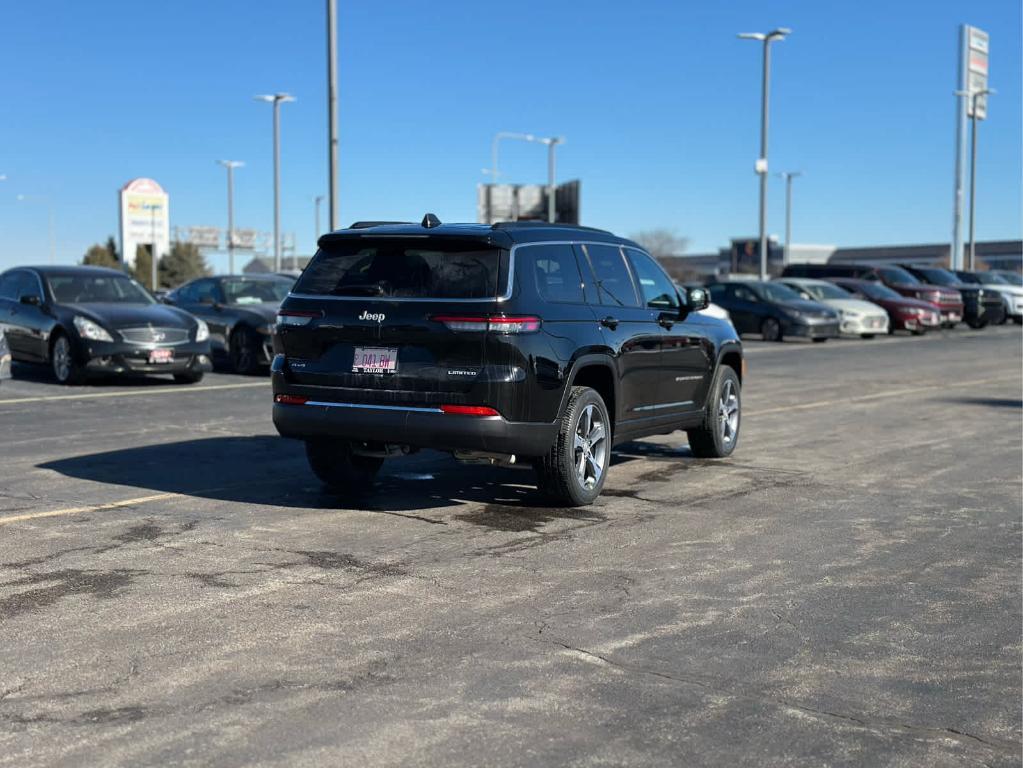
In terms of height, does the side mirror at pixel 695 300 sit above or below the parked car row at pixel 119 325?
above

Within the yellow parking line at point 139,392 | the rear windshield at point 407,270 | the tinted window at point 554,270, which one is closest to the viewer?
the rear windshield at point 407,270

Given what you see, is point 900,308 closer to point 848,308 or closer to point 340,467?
point 848,308

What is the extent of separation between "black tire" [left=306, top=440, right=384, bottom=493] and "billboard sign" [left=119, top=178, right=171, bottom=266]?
256ft

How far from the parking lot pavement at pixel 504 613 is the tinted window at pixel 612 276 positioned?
1.30 m

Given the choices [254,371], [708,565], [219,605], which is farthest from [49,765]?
[254,371]

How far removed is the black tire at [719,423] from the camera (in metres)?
9.98

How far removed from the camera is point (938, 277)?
132ft

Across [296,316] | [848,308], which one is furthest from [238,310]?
[848,308]

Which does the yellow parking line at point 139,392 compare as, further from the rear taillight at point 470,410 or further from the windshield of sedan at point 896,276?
the windshield of sedan at point 896,276

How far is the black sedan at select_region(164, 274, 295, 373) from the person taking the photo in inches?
712

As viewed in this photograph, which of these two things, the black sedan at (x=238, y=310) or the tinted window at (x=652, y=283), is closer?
A: the tinted window at (x=652, y=283)

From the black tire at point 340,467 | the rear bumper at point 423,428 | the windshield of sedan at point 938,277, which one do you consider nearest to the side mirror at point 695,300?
the rear bumper at point 423,428

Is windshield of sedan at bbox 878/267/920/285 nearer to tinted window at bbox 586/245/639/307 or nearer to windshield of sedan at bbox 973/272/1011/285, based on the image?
windshield of sedan at bbox 973/272/1011/285

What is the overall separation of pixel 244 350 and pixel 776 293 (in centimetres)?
1620
